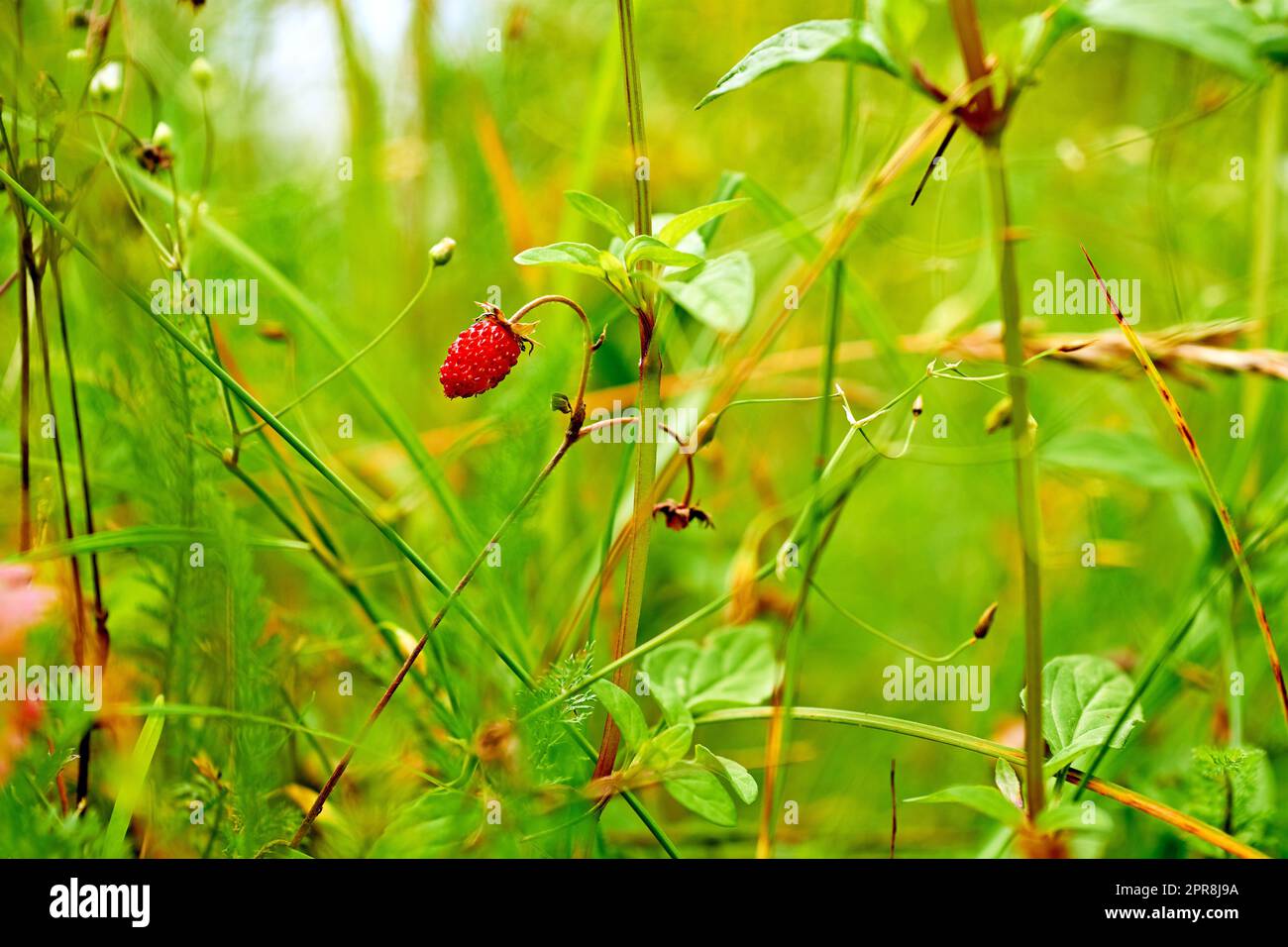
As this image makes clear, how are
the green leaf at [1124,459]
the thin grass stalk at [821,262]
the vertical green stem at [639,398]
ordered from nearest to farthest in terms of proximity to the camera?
the vertical green stem at [639,398] < the thin grass stalk at [821,262] < the green leaf at [1124,459]

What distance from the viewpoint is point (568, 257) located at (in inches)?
18.0

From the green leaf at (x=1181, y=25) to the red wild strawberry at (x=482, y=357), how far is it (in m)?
0.28

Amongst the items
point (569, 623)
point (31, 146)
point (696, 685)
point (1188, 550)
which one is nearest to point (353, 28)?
point (31, 146)

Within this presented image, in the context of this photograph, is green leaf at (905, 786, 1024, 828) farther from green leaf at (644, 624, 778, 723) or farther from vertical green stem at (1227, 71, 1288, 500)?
vertical green stem at (1227, 71, 1288, 500)

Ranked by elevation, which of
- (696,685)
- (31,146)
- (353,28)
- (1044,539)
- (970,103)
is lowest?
(696,685)

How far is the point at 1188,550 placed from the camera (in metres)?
0.96

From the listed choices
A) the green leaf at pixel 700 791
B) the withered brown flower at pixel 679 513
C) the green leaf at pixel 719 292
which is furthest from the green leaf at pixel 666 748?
the green leaf at pixel 719 292

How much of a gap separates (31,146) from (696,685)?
0.58 m

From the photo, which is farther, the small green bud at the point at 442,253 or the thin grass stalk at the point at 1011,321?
the small green bud at the point at 442,253

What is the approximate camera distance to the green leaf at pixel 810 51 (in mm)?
410

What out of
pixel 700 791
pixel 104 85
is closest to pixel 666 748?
pixel 700 791

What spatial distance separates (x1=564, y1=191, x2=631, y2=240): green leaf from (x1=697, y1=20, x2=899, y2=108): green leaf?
69 mm

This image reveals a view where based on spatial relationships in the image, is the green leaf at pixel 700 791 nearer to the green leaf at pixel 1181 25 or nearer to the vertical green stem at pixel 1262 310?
the green leaf at pixel 1181 25
